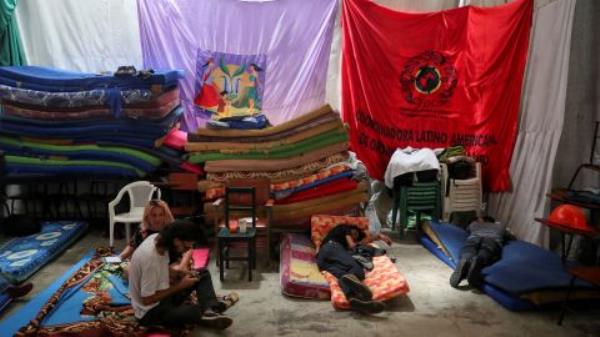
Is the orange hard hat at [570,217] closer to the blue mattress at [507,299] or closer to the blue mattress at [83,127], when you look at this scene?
the blue mattress at [507,299]

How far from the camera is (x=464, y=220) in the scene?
6035 millimetres

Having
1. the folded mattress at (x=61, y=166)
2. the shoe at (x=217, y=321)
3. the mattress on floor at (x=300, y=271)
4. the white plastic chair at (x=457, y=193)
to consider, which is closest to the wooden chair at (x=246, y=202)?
the mattress on floor at (x=300, y=271)

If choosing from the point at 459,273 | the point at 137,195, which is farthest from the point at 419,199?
the point at 137,195

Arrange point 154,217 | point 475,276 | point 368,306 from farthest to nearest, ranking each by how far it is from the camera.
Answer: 1. point 475,276
2. point 154,217
3. point 368,306

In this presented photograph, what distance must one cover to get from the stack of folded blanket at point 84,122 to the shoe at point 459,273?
323 centimetres

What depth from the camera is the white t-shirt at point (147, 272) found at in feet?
10.00

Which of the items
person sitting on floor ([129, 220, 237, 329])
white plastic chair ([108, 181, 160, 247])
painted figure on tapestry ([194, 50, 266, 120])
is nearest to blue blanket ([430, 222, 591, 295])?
person sitting on floor ([129, 220, 237, 329])

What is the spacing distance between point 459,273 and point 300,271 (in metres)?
1.47

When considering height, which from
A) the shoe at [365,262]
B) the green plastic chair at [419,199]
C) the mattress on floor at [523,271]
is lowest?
the shoe at [365,262]

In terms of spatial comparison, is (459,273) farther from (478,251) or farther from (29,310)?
(29,310)

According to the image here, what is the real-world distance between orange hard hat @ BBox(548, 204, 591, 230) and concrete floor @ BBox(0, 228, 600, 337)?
2.57 feet

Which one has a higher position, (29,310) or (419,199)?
(419,199)

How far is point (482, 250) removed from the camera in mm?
4473

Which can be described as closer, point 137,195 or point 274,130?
point 137,195
